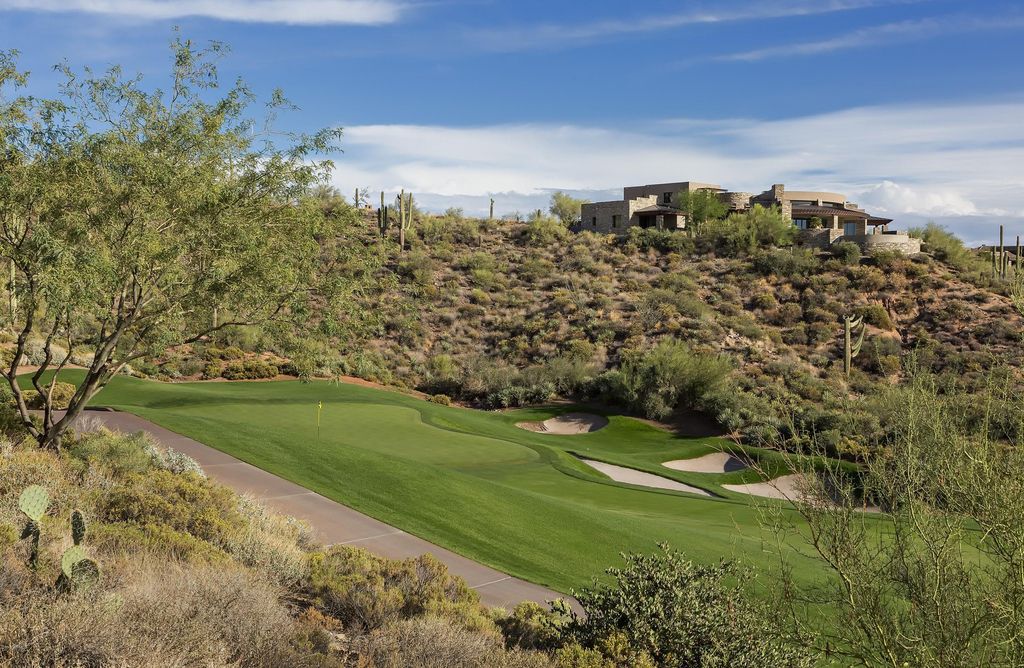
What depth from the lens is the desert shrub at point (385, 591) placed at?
980cm

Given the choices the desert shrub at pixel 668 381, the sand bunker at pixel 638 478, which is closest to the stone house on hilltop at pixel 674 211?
the desert shrub at pixel 668 381

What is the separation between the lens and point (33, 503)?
9641 millimetres

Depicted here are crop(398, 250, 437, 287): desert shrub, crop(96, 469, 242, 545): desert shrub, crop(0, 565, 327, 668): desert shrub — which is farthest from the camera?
crop(398, 250, 437, 287): desert shrub

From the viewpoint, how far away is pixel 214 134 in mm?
15562

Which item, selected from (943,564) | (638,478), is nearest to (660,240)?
(638,478)

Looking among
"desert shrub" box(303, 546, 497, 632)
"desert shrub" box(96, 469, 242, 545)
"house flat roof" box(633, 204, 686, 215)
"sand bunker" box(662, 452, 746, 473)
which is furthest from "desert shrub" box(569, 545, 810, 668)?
"house flat roof" box(633, 204, 686, 215)

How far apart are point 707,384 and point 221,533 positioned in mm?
29013

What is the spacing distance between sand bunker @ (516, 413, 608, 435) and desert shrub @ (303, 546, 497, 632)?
25.8m

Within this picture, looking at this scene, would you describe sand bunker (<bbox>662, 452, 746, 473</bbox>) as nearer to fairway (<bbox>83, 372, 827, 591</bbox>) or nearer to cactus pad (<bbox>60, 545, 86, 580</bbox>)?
fairway (<bbox>83, 372, 827, 591</bbox>)

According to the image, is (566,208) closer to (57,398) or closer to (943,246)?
(943,246)

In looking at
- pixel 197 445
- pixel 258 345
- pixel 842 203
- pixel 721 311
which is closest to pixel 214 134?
pixel 258 345

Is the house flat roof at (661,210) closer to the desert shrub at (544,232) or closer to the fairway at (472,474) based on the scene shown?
the desert shrub at (544,232)

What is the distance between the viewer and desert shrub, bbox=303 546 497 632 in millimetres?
9797

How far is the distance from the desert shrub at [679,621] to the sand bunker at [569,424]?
27698mm
